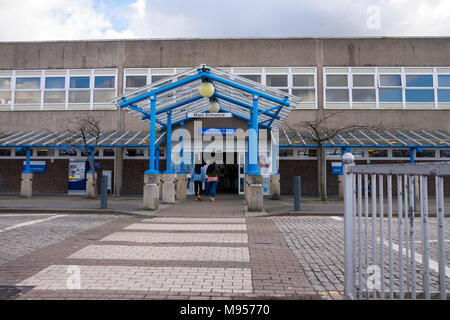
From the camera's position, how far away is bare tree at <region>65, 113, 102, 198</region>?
610 inches

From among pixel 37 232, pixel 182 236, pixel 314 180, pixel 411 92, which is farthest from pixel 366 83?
pixel 37 232

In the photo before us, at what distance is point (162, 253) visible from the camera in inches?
215

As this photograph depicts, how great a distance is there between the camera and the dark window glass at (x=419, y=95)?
19.3 meters

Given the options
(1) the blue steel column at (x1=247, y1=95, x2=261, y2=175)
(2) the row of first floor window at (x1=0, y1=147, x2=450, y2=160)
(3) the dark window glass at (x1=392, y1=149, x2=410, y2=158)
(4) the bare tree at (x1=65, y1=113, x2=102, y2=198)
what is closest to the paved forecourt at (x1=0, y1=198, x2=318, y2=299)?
(1) the blue steel column at (x1=247, y1=95, x2=261, y2=175)

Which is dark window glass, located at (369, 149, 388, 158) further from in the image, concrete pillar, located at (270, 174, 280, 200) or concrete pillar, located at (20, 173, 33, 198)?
concrete pillar, located at (20, 173, 33, 198)

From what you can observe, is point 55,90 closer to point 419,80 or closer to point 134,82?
point 134,82

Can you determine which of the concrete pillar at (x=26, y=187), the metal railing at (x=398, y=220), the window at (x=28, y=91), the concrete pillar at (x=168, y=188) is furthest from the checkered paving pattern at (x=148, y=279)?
the window at (x=28, y=91)

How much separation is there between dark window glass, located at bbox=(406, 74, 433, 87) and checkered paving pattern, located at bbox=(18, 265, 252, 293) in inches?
755

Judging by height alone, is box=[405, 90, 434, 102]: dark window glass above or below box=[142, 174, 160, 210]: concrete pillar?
above

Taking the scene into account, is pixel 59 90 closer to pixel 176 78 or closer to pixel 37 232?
pixel 176 78

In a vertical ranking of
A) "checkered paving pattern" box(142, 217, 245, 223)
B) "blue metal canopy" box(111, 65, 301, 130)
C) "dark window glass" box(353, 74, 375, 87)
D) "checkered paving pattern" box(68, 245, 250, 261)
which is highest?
"dark window glass" box(353, 74, 375, 87)

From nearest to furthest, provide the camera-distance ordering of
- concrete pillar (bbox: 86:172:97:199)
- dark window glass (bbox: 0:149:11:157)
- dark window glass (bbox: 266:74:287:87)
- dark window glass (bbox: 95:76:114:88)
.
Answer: concrete pillar (bbox: 86:172:97:199) → dark window glass (bbox: 266:74:287:87) → dark window glass (bbox: 0:149:11:157) → dark window glass (bbox: 95:76:114:88)

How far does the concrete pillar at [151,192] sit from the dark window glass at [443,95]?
1733cm

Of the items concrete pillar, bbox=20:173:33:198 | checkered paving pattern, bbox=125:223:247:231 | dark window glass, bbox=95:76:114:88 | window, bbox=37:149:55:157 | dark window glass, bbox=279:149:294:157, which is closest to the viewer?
checkered paving pattern, bbox=125:223:247:231
